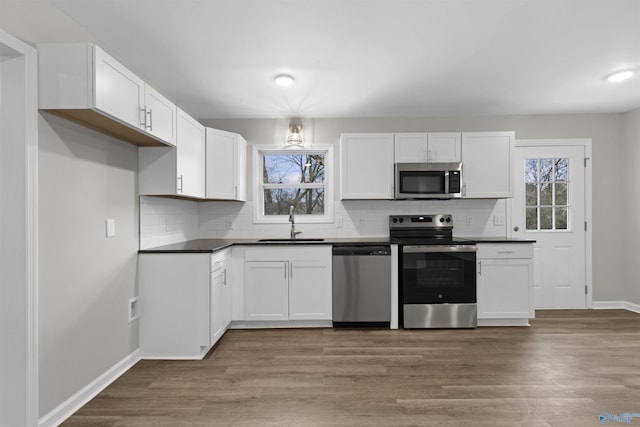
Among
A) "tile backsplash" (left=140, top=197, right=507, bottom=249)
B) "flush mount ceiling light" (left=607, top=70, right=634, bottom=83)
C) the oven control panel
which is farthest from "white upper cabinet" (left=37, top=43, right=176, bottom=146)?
"flush mount ceiling light" (left=607, top=70, right=634, bottom=83)

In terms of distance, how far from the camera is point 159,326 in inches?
112

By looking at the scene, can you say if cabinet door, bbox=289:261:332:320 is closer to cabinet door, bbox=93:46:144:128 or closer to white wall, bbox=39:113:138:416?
white wall, bbox=39:113:138:416

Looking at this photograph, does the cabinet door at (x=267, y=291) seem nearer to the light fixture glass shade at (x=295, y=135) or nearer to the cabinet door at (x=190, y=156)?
the cabinet door at (x=190, y=156)

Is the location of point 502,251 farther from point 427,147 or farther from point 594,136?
point 594,136

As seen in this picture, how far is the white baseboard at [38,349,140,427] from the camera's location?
1.93 metres

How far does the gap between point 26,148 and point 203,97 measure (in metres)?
2.07

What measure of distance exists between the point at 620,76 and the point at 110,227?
4488 millimetres

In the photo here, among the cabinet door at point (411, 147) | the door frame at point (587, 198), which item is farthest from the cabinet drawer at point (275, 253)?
the door frame at point (587, 198)

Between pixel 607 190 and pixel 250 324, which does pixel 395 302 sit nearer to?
pixel 250 324

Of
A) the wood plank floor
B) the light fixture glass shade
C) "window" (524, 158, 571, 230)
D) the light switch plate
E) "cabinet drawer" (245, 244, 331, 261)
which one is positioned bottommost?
the wood plank floor

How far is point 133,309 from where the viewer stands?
279 centimetres

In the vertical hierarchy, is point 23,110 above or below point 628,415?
above

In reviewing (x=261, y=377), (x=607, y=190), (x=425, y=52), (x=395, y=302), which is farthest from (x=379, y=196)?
(x=607, y=190)

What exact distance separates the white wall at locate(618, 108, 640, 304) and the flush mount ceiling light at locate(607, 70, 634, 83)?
1305 millimetres
